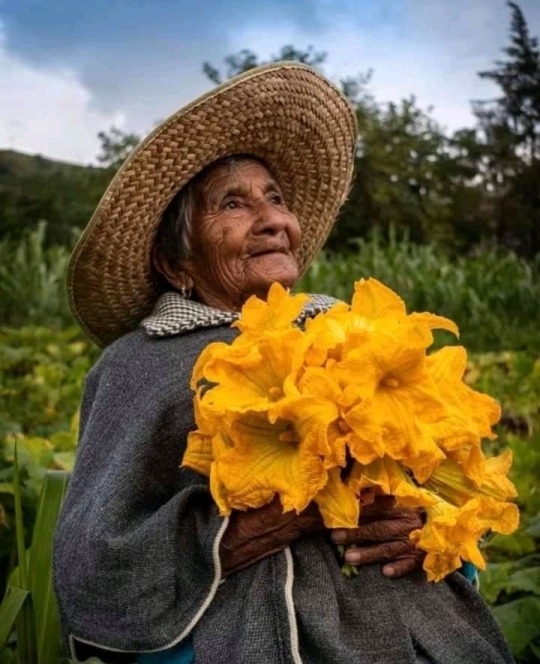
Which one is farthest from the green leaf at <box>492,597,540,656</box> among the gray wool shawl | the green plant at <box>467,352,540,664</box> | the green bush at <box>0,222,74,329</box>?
the green bush at <box>0,222,74,329</box>

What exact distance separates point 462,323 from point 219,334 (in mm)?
5253

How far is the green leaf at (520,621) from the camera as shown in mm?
2383

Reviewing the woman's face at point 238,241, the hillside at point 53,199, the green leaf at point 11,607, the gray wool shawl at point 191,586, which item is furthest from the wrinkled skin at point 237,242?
the hillside at point 53,199

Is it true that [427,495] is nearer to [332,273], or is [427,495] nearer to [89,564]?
[89,564]

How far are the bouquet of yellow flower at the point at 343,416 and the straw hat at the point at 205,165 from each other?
663mm

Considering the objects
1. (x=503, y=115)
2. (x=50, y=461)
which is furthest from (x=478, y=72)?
(x=50, y=461)

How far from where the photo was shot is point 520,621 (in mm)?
2434

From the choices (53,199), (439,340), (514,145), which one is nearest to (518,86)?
(514,145)

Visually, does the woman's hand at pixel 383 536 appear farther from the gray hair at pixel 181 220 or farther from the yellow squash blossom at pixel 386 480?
the gray hair at pixel 181 220

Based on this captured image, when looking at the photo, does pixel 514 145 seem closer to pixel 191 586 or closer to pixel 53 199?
pixel 53 199

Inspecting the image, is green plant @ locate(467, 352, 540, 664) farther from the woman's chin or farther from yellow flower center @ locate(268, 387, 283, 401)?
yellow flower center @ locate(268, 387, 283, 401)

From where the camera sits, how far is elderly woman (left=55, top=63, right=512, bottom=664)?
173cm

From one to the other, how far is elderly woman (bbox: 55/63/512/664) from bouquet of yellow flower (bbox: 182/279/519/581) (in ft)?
0.39

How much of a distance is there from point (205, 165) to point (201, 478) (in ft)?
2.55
